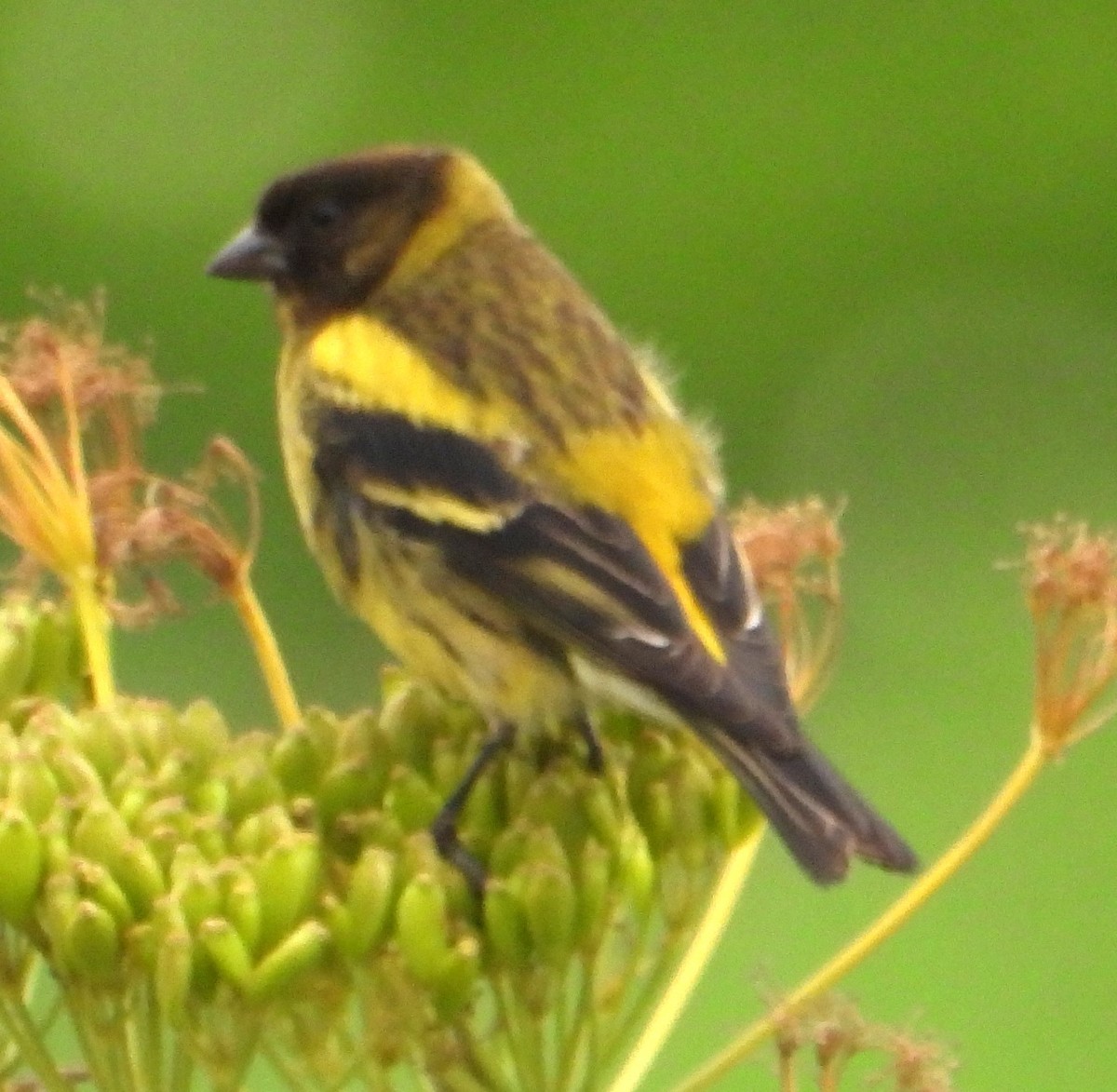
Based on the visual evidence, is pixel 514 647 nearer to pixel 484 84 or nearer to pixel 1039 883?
pixel 1039 883

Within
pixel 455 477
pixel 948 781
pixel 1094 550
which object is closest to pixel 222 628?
pixel 948 781

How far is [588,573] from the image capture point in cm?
338

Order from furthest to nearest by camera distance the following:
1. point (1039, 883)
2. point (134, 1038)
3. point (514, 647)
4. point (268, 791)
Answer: point (1039, 883) < point (514, 647) < point (268, 791) < point (134, 1038)

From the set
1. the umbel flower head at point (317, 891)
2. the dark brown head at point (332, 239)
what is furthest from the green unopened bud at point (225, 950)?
the dark brown head at point (332, 239)

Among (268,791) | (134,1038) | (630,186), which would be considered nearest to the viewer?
(134,1038)

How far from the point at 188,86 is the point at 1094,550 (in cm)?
825

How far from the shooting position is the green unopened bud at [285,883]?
271cm

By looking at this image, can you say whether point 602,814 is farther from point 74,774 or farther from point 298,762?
point 74,774

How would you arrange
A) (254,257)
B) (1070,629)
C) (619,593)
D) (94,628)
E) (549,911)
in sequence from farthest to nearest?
1. (254,257)
2. (619,593)
3. (94,628)
4. (1070,629)
5. (549,911)

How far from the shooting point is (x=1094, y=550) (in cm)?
303

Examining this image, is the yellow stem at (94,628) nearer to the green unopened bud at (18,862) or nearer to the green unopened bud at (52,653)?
the green unopened bud at (52,653)

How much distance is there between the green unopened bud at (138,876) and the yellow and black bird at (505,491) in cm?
28

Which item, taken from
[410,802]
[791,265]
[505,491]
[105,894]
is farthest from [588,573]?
[791,265]

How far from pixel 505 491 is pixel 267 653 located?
46cm
